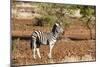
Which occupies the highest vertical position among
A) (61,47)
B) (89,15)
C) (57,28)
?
(89,15)

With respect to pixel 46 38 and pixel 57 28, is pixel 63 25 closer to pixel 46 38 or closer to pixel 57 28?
pixel 57 28

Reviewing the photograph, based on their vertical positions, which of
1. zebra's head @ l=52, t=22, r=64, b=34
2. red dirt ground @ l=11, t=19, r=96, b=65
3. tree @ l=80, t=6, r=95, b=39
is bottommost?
red dirt ground @ l=11, t=19, r=96, b=65

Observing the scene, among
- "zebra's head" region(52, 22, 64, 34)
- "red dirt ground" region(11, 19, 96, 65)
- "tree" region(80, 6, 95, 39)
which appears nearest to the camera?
"red dirt ground" region(11, 19, 96, 65)

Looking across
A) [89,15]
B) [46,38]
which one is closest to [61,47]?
[46,38]

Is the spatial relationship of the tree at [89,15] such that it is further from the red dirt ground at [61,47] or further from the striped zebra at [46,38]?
the striped zebra at [46,38]

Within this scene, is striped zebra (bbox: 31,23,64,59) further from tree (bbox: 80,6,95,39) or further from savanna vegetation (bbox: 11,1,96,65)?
tree (bbox: 80,6,95,39)

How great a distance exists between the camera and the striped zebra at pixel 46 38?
197 centimetres

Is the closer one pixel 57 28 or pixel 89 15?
pixel 57 28

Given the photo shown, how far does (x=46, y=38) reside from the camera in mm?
2031

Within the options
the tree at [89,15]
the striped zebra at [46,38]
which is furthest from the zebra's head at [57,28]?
the tree at [89,15]

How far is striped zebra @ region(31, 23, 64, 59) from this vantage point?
1.97 meters

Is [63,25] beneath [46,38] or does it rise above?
above

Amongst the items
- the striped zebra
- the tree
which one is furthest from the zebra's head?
the tree
